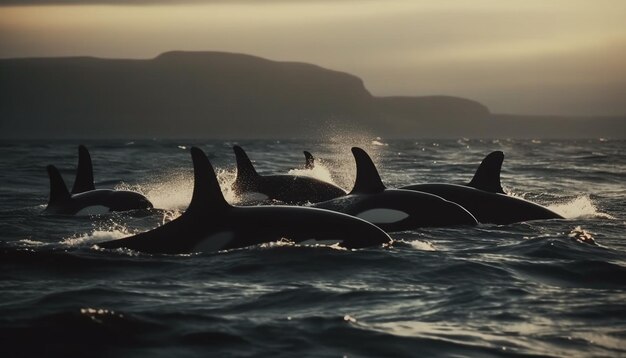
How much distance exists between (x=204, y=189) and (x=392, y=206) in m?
3.41

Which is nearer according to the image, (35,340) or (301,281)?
(35,340)

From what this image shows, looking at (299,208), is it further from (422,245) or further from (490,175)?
(490,175)

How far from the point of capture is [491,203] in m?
14.3

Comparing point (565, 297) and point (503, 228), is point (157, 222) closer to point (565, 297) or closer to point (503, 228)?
point (503, 228)

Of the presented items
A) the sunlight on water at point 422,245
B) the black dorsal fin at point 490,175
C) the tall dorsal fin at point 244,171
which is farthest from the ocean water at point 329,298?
the tall dorsal fin at point 244,171

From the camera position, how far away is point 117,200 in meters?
16.7

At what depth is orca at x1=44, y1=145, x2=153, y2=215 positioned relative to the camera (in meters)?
16.2

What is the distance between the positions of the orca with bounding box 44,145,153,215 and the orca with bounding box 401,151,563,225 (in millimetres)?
5141

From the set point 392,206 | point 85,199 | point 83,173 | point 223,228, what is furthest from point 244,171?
point 223,228

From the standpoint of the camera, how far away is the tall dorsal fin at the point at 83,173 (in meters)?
17.0

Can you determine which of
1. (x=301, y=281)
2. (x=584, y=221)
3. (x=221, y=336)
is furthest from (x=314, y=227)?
(x=584, y=221)

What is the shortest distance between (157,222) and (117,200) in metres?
1.55

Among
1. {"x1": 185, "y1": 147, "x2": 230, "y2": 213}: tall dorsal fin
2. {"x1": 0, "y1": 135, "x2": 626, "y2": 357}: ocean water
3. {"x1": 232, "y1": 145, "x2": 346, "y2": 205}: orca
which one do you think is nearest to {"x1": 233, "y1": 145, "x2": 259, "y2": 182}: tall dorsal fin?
{"x1": 232, "y1": 145, "x2": 346, "y2": 205}: orca

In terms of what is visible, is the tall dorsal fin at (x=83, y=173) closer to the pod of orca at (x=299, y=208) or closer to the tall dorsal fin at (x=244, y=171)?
the pod of orca at (x=299, y=208)
